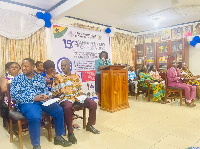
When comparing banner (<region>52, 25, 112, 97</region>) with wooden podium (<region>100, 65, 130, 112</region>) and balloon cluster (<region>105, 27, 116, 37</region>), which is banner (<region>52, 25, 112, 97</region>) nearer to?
balloon cluster (<region>105, 27, 116, 37</region>)

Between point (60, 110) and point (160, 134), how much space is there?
1613mm

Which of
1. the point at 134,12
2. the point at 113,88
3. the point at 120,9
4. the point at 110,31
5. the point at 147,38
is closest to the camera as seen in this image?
the point at 113,88

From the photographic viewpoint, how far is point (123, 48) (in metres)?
6.87

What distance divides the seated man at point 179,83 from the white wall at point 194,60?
1.88 metres

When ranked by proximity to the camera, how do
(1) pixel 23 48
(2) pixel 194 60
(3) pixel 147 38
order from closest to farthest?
1. (1) pixel 23 48
2. (2) pixel 194 60
3. (3) pixel 147 38

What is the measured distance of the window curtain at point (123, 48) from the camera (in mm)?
6512

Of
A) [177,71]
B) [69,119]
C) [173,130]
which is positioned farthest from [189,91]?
[69,119]

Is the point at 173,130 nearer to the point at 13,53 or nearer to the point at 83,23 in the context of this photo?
the point at 13,53

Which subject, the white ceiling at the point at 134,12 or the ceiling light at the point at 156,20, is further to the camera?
the ceiling light at the point at 156,20

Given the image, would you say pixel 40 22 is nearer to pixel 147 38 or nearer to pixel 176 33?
pixel 147 38

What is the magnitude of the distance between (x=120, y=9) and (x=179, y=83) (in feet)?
9.05

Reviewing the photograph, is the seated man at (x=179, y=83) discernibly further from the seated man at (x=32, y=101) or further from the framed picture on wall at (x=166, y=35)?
the seated man at (x=32, y=101)

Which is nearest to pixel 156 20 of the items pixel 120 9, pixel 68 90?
pixel 120 9

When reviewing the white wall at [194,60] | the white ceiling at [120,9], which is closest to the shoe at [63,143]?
the white ceiling at [120,9]
